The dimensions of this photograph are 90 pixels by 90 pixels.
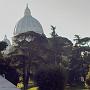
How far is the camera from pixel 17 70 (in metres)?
51.0

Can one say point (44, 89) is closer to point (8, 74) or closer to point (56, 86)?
point (56, 86)

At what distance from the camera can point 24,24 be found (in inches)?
5399

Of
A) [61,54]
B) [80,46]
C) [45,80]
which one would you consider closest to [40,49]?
[45,80]

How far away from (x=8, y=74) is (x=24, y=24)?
8733cm

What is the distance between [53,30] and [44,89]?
3129 centimetres

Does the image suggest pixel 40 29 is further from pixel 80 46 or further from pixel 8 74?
pixel 8 74

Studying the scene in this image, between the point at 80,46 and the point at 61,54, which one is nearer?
the point at 61,54

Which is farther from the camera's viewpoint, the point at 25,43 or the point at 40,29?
the point at 40,29

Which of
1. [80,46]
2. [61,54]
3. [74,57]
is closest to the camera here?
[61,54]

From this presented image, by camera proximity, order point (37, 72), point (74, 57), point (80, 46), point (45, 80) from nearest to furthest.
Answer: point (45, 80), point (37, 72), point (74, 57), point (80, 46)

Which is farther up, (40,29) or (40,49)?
(40,29)

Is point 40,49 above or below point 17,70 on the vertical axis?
above

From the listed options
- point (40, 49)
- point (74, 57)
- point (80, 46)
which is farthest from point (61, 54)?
point (40, 49)

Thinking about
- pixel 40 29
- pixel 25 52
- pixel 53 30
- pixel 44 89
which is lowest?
pixel 44 89
